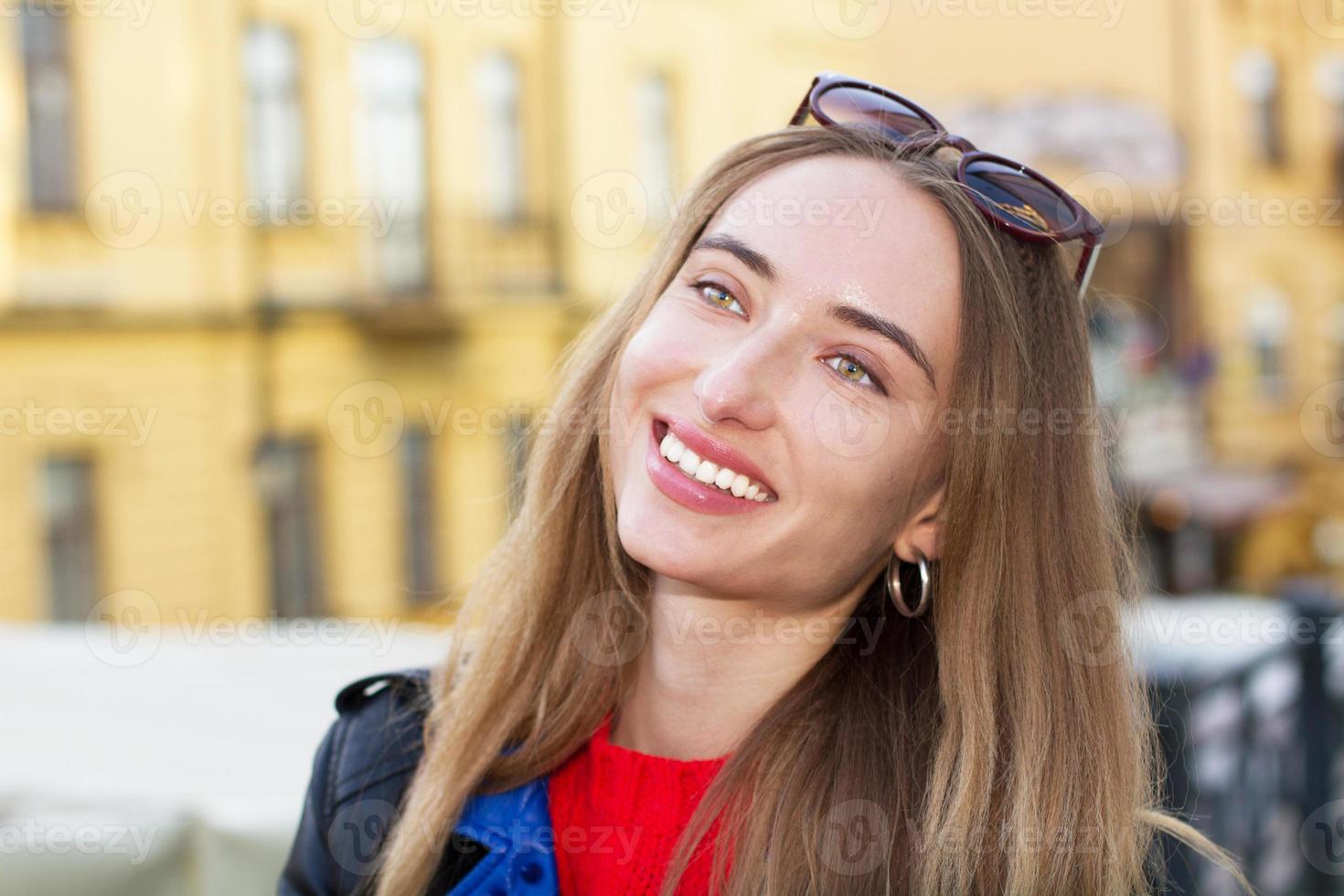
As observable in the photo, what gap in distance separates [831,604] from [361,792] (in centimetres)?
72

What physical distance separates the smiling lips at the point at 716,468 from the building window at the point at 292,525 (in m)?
12.4

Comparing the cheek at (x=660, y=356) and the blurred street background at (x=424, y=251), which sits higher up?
the cheek at (x=660, y=356)

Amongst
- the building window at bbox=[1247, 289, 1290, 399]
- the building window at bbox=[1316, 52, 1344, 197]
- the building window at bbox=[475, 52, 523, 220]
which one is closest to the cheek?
the building window at bbox=[475, 52, 523, 220]

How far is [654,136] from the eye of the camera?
16.9m

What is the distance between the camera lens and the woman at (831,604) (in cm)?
174

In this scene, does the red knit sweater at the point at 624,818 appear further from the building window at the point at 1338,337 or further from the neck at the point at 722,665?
the building window at the point at 1338,337

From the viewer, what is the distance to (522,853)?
1821 millimetres

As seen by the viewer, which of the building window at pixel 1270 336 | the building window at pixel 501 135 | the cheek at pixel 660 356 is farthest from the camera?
the building window at pixel 1270 336

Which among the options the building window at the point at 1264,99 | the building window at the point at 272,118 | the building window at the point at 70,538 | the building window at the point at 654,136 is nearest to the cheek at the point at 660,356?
the building window at the point at 70,538

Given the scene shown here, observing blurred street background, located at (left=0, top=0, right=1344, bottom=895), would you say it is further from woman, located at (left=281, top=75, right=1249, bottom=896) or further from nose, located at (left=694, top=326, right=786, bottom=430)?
nose, located at (left=694, top=326, right=786, bottom=430)

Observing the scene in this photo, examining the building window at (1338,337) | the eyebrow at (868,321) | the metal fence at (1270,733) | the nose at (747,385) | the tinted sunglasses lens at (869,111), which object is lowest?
the building window at (1338,337)

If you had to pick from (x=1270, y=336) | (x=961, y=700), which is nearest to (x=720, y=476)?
(x=961, y=700)

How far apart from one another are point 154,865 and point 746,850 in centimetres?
87

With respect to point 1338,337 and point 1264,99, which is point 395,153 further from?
point 1338,337
